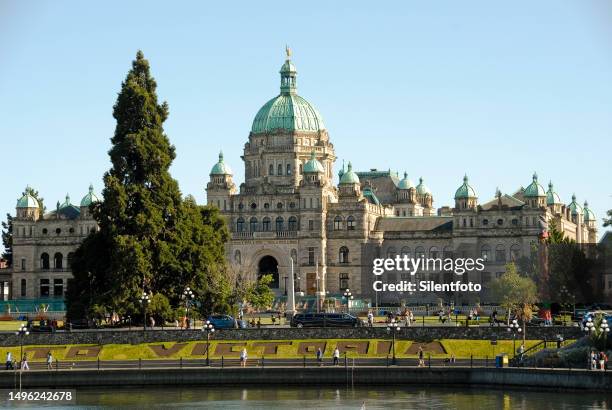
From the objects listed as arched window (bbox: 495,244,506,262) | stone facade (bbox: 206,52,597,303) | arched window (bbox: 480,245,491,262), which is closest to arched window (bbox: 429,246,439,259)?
stone facade (bbox: 206,52,597,303)

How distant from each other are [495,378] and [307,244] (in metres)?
88.2

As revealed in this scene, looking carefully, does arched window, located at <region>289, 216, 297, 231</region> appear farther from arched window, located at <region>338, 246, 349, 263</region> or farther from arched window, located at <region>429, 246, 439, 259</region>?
arched window, located at <region>429, 246, 439, 259</region>

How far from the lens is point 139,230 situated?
128250 millimetres

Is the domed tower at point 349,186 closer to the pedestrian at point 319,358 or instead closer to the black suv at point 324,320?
the black suv at point 324,320

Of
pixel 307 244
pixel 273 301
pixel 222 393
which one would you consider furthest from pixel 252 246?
pixel 222 393

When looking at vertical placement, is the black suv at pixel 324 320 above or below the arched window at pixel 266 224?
below

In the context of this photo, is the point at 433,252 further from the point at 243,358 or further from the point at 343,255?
the point at 243,358

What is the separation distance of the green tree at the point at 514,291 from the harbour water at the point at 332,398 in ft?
129

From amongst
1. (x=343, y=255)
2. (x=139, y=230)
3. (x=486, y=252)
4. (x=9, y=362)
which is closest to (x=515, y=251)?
(x=486, y=252)

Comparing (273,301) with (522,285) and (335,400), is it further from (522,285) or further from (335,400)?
(335,400)

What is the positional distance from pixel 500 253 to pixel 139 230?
7303 cm

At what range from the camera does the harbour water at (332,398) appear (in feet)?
327

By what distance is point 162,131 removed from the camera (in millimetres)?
132375

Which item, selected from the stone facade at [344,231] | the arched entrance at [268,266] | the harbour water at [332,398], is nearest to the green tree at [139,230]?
the harbour water at [332,398]
